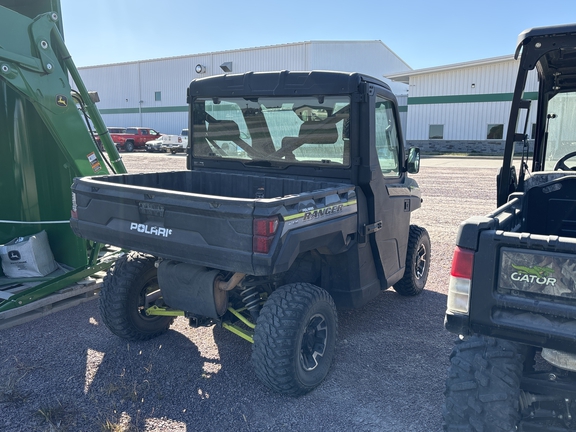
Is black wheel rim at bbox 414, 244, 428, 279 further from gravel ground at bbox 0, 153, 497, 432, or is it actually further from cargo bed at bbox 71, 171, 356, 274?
cargo bed at bbox 71, 171, 356, 274

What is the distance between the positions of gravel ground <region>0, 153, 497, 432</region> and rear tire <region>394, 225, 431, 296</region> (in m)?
0.32

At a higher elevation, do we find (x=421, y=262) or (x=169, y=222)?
(x=169, y=222)

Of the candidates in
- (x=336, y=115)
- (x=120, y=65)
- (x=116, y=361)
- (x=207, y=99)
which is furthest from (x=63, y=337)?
(x=120, y=65)

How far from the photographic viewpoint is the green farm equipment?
4.68 meters

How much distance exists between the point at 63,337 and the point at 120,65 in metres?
40.8

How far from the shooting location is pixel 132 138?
104 feet

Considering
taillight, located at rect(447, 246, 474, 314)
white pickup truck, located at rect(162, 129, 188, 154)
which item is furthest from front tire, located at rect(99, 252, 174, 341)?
white pickup truck, located at rect(162, 129, 188, 154)

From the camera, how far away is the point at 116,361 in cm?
395

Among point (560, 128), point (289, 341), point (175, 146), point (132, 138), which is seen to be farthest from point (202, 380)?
point (132, 138)

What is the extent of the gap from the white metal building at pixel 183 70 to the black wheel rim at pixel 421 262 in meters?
27.6

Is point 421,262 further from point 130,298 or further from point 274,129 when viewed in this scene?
point 130,298

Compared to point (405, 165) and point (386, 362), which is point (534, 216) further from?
point (386, 362)

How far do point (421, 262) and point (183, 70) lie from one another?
116ft

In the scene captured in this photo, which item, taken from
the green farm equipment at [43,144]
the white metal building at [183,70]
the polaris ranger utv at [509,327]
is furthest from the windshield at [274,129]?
the white metal building at [183,70]
